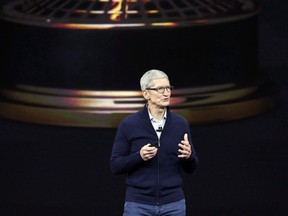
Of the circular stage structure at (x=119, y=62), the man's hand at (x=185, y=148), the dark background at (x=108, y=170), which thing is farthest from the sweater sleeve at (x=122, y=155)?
the circular stage structure at (x=119, y=62)

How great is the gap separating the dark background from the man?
2.50 meters

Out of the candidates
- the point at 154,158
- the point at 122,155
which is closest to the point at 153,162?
the point at 154,158

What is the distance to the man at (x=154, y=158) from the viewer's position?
797 cm

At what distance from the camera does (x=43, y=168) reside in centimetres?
1188

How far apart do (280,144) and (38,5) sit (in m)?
3.14

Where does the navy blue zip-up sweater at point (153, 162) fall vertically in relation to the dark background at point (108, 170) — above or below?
below

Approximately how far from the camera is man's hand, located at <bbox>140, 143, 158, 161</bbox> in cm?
773

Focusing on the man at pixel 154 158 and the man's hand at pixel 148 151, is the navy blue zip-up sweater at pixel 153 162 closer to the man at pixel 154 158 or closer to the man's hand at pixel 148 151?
the man at pixel 154 158

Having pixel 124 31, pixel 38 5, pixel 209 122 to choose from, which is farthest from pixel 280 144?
pixel 38 5

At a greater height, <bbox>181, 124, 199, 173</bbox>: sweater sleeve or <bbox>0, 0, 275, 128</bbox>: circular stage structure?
<bbox>0, 0, 275, 128</bbox>: circular stage structure

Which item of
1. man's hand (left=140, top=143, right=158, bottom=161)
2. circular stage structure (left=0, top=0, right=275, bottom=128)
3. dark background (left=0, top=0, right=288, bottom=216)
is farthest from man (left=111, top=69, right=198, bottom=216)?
circular stage structure (left=0, top=0, right=275, bottom=128)

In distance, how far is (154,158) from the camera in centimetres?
798

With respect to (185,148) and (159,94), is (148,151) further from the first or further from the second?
(159,94)

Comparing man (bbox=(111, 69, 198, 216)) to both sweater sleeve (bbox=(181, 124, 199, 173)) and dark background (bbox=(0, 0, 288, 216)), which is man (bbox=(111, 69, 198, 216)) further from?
dark background (bbox=(0, 0, 288, 216))
